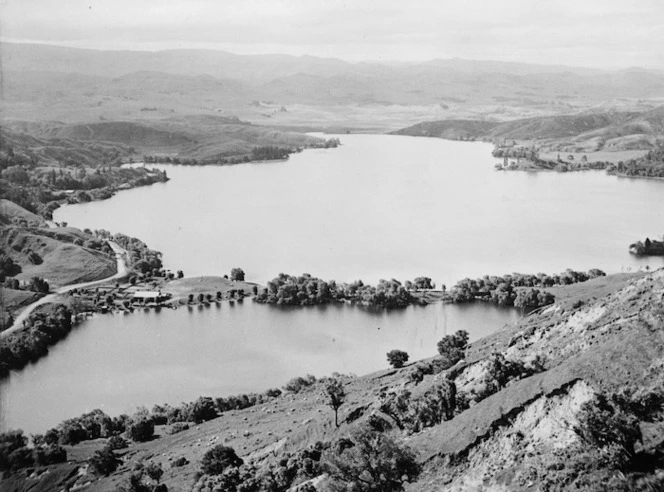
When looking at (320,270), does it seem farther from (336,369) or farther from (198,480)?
(198,480)

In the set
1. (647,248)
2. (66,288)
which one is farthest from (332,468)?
(647,248)

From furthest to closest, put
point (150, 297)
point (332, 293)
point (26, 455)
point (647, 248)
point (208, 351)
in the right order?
1. point (647, 248)
2. point (150, 297)
3. point (332, 293)
4. point (208, 351)
5. point (26, 455)

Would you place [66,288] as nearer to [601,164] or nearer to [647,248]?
[647,248]

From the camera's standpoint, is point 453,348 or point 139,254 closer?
point 453,348

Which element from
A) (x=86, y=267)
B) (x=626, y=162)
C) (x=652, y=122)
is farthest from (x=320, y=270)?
(x=652, y=122)

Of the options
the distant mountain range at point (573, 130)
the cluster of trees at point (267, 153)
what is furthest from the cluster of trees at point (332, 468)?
the distant mountain range at point (573, 130)
